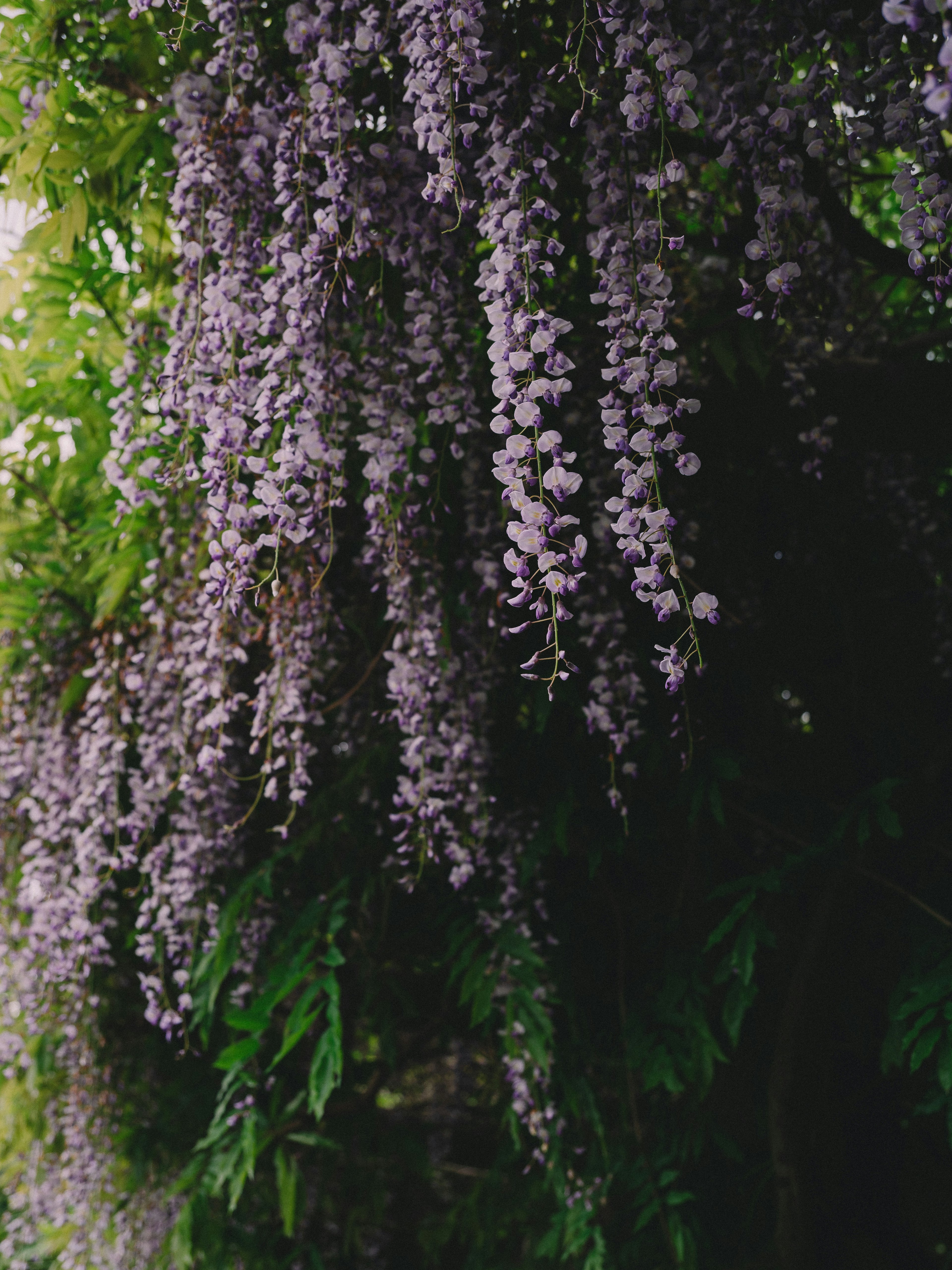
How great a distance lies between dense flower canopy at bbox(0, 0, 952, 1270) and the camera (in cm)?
121

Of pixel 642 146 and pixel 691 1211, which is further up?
pixel 642 146

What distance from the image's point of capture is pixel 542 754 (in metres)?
2.06

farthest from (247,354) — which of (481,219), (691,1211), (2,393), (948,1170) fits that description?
(948,1170)

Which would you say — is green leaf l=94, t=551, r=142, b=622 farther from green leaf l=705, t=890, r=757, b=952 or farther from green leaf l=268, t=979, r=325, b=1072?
green leaf l=705, t=890, r=757, b=952

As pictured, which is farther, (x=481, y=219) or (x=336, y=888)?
(x=336, y=888)

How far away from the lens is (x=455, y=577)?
1940 mm

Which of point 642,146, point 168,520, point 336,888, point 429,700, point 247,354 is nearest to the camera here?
point 642,146

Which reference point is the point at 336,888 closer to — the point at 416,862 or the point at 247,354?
the point at 416,862

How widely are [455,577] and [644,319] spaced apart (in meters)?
0.91

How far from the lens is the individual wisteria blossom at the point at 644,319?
1.04m

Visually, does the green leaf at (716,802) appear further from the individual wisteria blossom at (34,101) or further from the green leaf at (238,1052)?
the individual wisteria blossom at (34,101)

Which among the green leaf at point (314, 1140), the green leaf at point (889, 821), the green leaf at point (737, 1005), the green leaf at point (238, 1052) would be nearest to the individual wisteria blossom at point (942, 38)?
the green leaf at point (889, 821)

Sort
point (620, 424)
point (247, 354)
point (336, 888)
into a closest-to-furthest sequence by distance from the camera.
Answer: point (620, 424) → point (247, 354) → point (336, 888)

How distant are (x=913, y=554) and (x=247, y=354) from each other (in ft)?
5.54
